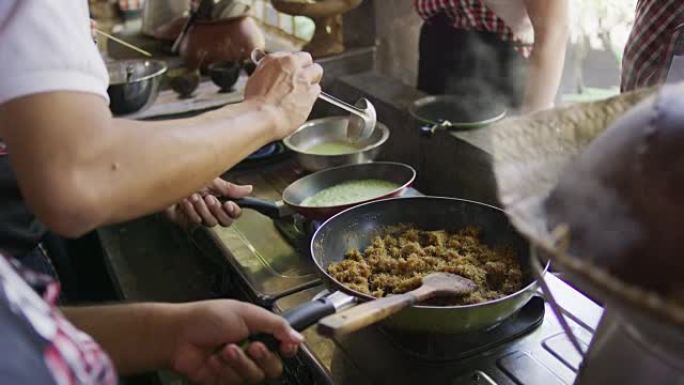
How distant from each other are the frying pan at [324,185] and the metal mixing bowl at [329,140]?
0.20ft

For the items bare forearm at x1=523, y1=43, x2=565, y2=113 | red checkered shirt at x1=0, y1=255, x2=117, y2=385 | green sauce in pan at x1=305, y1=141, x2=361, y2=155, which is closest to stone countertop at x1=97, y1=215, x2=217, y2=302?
green sauce in pan at x1=305, y1=141, x2=361, y2=155

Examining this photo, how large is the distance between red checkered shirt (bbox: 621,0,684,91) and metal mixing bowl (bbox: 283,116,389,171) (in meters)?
0.75

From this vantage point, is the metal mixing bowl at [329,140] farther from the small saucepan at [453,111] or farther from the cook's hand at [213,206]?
the cook's hand at [213,206]

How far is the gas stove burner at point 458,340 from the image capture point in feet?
3.88

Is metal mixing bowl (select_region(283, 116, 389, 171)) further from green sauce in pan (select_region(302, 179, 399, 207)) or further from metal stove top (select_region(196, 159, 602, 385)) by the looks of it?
metal stove top (select_region(196, 159, 602, 385))

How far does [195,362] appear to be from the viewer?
1.12 m

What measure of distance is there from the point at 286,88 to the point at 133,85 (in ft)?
3.71

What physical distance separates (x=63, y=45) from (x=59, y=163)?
166 mm

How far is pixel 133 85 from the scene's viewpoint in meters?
2.30

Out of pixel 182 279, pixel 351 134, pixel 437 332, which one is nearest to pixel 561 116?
pixel 437 332

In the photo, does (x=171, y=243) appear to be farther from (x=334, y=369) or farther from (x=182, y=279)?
(x=334, y=369)

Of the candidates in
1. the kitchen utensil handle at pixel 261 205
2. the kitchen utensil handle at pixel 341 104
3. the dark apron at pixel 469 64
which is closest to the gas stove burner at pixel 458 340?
the kitchen utensil handle at pixel 261 205

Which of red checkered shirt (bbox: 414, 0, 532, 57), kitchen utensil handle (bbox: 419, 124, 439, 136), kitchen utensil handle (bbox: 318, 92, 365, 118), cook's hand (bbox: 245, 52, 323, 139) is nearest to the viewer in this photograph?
cook's hand (bbox: 245, 52, 323, 139)

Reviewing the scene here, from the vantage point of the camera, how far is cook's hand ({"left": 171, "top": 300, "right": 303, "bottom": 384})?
3.50 ft
